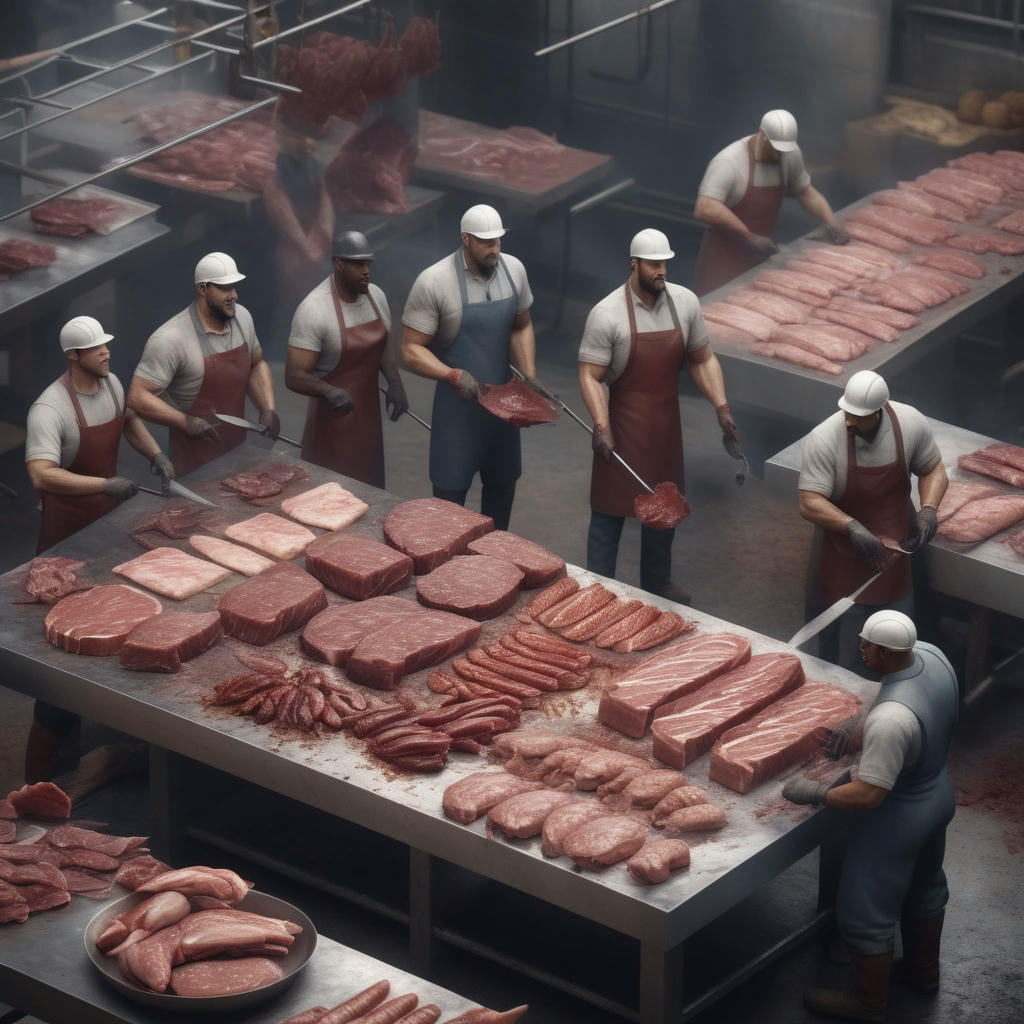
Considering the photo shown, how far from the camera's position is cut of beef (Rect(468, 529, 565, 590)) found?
24.8 ft

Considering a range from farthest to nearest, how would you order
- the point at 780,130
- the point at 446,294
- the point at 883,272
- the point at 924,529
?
the point at 883,272, the point at 780,130, the point at 446,294, the point at 924,529

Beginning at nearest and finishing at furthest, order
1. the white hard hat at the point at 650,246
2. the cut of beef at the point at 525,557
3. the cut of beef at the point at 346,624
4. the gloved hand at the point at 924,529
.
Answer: the cut of beef at the point at 346,624
the cut of beef at the point at 525,557
the gloved hand at the point at 924,529
the white hard hat at the point at 650,246

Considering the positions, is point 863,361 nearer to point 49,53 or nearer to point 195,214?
point 195,214

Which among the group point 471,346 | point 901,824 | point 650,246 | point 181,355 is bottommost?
point 901,824

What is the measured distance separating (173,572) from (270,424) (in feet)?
3.81

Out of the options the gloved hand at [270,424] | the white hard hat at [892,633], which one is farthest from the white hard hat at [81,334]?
the white hard hat at [892,633]

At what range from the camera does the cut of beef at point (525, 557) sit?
7.56 meters

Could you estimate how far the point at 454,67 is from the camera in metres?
13.7

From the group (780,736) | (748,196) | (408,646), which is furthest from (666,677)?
(748,196)

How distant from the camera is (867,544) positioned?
7.64m

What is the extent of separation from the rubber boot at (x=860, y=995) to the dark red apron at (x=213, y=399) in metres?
3.40

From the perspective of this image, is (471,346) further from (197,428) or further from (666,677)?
(666,677)

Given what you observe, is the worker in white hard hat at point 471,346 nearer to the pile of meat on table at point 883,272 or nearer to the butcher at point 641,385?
the butcher at point 641,385

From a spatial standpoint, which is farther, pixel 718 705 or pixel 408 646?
pixel 408 646
